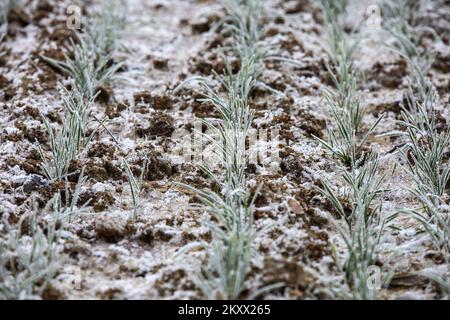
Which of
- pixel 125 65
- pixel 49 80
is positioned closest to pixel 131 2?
pixel 125 65

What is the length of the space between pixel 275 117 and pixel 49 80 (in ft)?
4.63

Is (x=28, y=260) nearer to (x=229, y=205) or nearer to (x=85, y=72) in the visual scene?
(x=229, y=205)

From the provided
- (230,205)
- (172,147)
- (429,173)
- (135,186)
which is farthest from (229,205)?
(429,173)

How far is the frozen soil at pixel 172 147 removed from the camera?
2113 mm

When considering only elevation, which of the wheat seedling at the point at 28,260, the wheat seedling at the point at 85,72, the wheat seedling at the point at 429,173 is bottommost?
the wheat seedling at the point at 28,260

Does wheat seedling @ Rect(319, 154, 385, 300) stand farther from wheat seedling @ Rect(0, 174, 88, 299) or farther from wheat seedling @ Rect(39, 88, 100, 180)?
wheat seedling @ Rect(39, 88, 100, 180)

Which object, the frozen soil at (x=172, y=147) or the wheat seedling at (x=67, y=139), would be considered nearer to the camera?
the frozen soil at (x=172, y=147)

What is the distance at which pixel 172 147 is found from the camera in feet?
9.28

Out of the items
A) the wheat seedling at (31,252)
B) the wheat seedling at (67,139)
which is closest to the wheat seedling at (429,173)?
the wheat seedling at (31,252)

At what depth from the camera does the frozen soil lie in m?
2.11

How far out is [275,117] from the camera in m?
2.98

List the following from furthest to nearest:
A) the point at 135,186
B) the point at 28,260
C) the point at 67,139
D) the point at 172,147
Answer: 1. the point at 172,147
2. the point at 67,139
3. the point at 135,186
4. the point at 28,260

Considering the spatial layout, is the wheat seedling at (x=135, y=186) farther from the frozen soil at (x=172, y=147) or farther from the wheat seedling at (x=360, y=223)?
the wheat seedling at (x=360, y=223)

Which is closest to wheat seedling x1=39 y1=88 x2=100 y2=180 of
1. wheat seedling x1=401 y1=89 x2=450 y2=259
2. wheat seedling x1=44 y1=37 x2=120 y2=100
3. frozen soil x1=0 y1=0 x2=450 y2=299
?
frozen soil x1=0 y1=0 x2=450 y2=299
